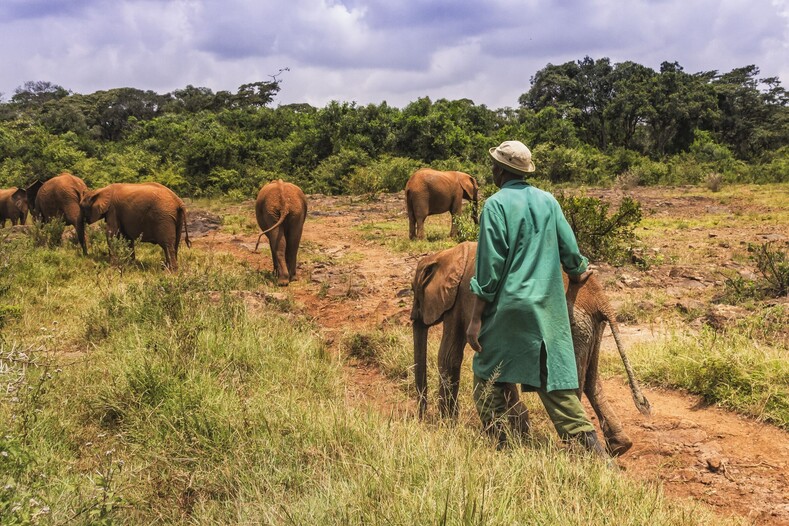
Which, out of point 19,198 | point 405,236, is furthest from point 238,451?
point 19,198

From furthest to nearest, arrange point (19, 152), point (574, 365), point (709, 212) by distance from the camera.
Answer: point (19, 152) → point (709, 212) → point (574, 365)

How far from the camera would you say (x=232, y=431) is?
354 cm

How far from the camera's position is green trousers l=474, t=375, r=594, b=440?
3.24 m

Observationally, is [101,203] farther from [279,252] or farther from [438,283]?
[438,283]

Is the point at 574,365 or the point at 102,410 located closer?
the point at 574,365

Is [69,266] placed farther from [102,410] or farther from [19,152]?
[19,152]

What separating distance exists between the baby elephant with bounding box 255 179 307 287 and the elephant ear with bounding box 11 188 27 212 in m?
8.32

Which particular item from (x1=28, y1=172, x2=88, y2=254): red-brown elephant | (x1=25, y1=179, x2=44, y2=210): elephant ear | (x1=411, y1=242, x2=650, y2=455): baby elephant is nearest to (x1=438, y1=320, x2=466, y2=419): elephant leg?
(x1=411, y1=242, x2=650, y2=455): baby elephant

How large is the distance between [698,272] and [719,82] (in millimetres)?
38373

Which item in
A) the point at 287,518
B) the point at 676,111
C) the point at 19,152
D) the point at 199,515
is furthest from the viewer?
the point at 676,111

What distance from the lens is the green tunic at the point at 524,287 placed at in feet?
10.5

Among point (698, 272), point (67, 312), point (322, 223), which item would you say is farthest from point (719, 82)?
point (67, 312)

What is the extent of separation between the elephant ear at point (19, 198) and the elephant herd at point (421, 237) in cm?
2

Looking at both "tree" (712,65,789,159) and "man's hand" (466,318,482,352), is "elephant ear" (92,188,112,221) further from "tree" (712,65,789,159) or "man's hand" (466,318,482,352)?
"tree" (712,65,789,159)
